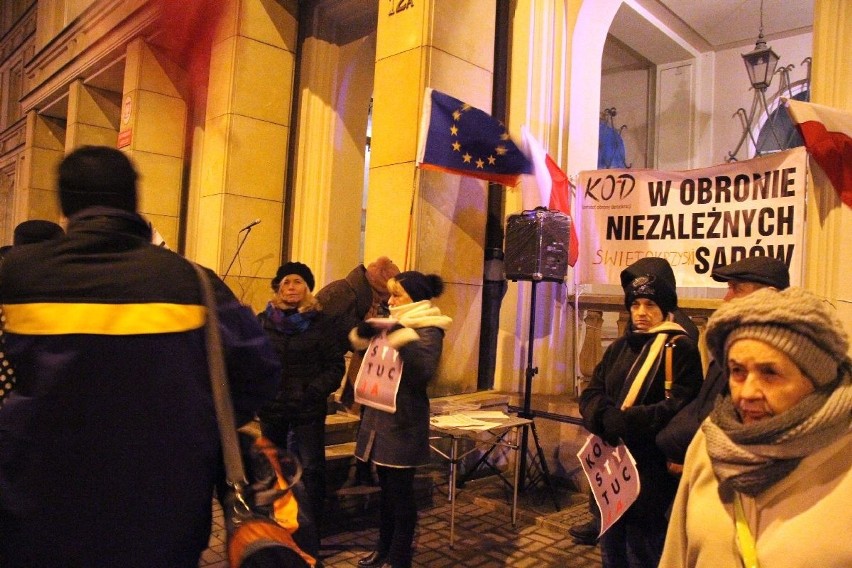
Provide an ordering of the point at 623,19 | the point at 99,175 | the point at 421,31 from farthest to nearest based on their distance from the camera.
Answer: the point at 623,19
the point at 421,31
the point at 99,175

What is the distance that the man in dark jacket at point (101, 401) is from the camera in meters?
1.70

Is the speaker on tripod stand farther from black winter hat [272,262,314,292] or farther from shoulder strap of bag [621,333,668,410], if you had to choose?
shoulder strap of bag [621,333,668,410]

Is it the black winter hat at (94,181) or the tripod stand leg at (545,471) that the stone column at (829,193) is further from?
the black winter hat at (94,181)

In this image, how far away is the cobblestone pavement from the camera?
14.5 ft

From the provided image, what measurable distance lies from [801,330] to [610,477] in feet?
6.35

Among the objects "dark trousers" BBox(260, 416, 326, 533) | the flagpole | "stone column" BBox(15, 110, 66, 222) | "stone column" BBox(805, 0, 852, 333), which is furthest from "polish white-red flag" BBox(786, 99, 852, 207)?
"stone column" BBox(15, 110, 66, 222)

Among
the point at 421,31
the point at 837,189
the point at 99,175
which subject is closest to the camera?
the point at 99,175

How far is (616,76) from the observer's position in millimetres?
10859

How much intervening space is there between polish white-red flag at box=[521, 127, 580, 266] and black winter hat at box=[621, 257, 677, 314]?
2.65 metres

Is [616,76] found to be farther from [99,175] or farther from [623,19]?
[99,175]

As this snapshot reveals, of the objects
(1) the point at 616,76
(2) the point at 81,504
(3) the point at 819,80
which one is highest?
(1) the point at 616,76

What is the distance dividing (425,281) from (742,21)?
8.30 metres

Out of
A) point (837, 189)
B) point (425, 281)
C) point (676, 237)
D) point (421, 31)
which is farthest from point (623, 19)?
point (425, 281)

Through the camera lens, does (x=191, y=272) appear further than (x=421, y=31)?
No
